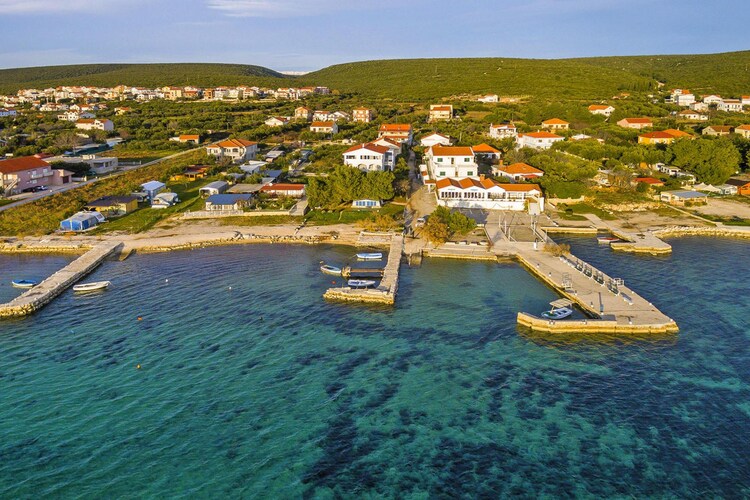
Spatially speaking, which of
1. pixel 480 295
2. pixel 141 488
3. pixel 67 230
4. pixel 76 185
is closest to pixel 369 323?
pixel 480 295

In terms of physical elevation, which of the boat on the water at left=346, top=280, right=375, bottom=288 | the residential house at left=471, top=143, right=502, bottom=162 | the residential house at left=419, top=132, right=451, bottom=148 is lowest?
the boat on the water at left=346, top=280, right=375, bottom=288

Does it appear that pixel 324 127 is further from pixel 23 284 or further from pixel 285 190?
pixel 23 284

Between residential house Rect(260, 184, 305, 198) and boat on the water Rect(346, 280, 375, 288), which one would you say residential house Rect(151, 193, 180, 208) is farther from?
boat on the water Rect(346, 280, 375, 288)

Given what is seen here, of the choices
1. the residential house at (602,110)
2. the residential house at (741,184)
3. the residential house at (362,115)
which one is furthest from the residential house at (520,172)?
the residential house at (362,115)

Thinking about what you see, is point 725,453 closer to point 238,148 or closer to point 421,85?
point 238,148

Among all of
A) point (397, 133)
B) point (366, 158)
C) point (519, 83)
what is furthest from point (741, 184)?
point (519, 83)

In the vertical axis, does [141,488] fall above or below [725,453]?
below

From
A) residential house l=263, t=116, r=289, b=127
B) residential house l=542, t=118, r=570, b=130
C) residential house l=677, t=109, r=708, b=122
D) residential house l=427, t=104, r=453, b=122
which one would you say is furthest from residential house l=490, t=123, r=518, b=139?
residential house l=263, t=116, r=289, b=127
